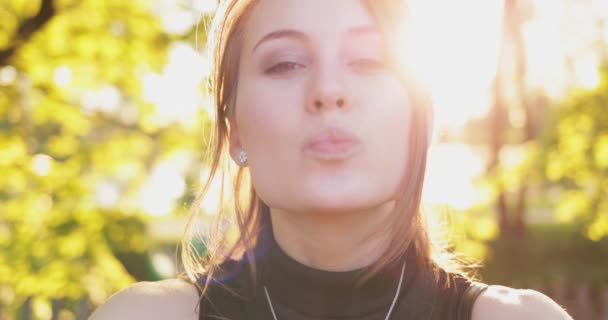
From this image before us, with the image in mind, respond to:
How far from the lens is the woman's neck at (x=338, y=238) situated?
6.65 feet

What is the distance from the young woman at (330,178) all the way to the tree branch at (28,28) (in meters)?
3.67

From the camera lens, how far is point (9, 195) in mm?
6668

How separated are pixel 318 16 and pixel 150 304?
84 cm

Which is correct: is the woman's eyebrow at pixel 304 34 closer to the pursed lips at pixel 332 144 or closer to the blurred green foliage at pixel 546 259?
the pursed lips at pixel 332 144

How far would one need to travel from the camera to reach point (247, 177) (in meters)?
2.48

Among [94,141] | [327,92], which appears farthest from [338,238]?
[94,141]

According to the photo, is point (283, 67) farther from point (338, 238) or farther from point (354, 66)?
point (338, 238)

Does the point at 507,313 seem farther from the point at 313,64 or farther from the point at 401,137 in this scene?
the point at 313,64

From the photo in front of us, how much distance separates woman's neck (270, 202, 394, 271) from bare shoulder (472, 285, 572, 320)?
0.30 meters

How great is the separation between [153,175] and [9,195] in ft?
4.02

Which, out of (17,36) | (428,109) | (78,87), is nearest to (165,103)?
(78,87)

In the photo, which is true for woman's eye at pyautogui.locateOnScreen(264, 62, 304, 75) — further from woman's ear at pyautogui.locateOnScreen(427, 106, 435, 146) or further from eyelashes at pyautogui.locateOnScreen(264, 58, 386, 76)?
woman's ear at pyautogui.locateOnScreen(427, 106, 435, 146)

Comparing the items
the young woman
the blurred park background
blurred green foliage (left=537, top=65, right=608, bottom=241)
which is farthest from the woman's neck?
blurred green foliage (left=537, top=65, right=608, bottom=241)

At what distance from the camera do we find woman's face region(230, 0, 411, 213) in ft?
6.16
